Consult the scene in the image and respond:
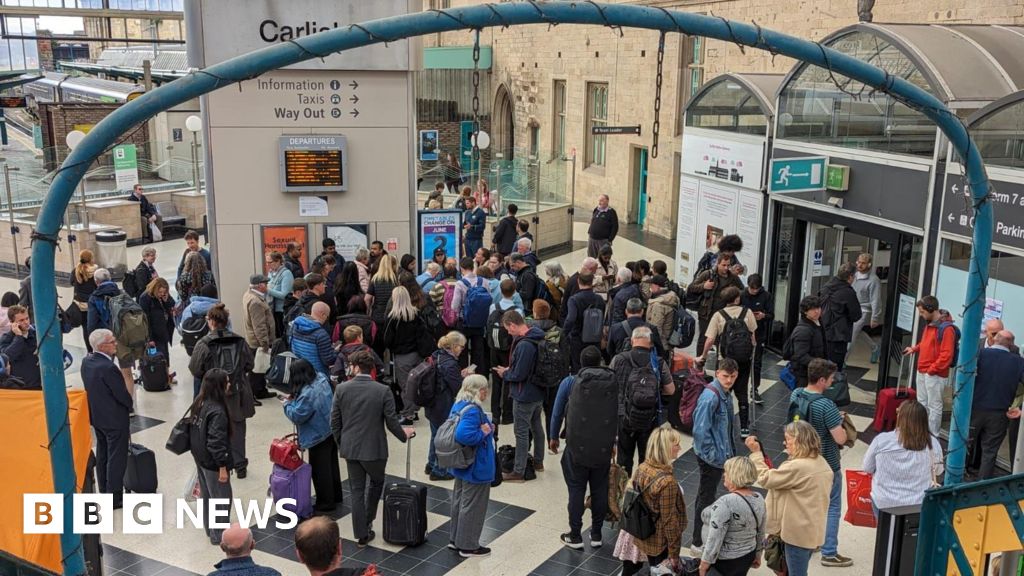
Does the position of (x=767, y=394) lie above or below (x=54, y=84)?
below

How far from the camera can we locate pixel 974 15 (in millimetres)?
13719

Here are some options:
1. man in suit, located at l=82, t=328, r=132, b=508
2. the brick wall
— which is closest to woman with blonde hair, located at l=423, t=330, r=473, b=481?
man in suit, located at l=82, t=328, r=132, b=508

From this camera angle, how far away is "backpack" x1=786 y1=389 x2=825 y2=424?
280 inches

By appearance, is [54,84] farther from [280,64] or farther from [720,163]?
[280,64]

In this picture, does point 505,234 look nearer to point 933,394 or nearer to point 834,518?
point 933,394

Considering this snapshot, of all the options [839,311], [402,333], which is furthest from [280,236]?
[839,311]

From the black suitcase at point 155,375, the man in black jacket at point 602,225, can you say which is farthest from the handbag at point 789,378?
the man in black jacket at point 602,225

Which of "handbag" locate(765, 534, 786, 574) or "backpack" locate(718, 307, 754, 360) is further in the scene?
"backpack" locate(718, 307, 754, 360)

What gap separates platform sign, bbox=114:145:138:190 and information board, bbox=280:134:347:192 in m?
11.1

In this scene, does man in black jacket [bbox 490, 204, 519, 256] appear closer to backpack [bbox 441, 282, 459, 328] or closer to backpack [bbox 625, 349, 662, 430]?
backpack [bbox 441, 282, 459, 328]

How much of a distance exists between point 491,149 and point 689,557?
28.7 meters

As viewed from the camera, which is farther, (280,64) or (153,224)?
(153,224)

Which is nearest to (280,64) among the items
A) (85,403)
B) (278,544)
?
(85,403)

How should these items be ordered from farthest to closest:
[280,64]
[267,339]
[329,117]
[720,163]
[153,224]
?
[153,224]
[720,163]
[329,117]
[267,339]
[280,64]
